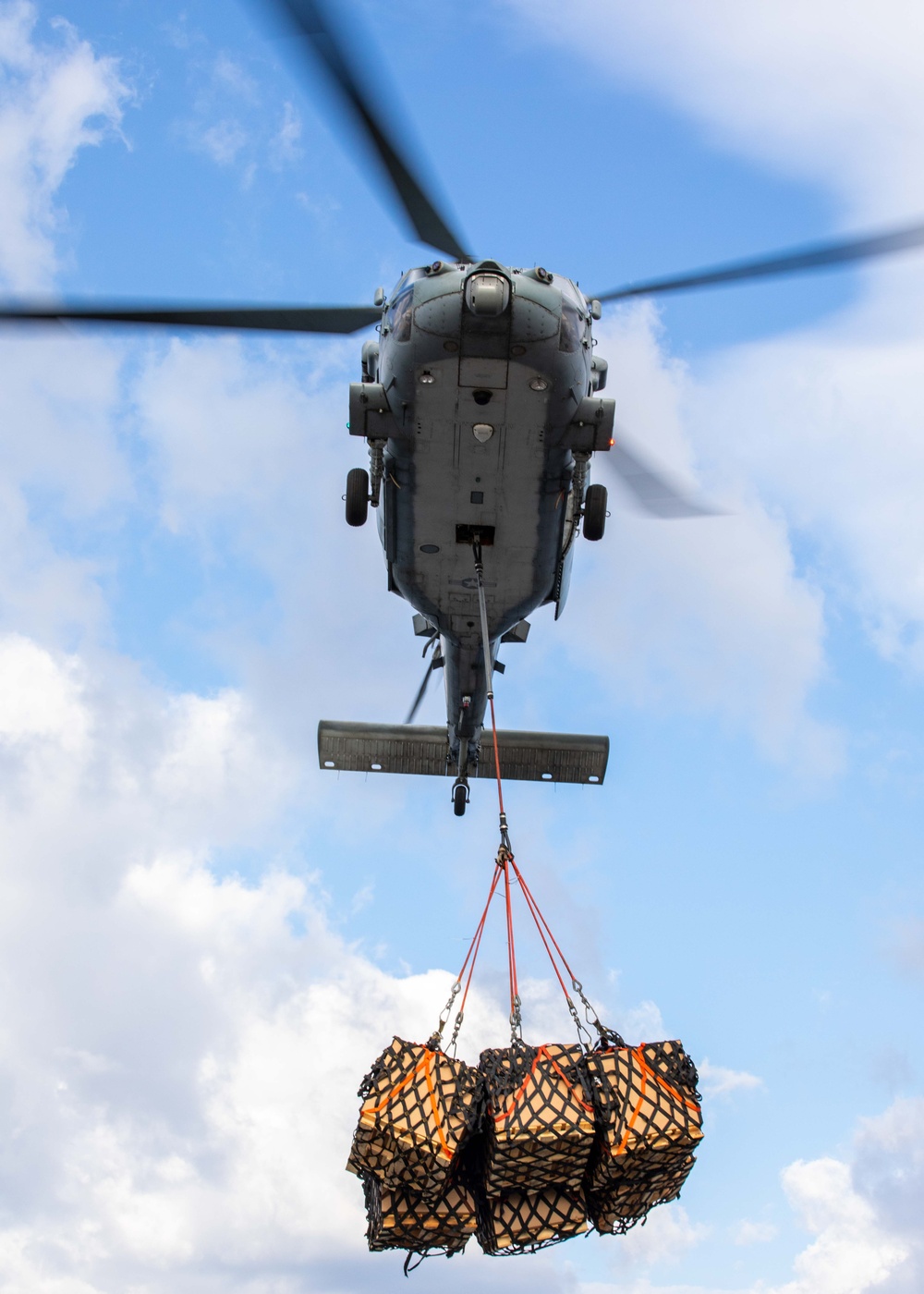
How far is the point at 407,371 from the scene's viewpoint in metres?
11.7

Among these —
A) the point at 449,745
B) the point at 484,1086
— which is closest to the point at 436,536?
the point at 449,745

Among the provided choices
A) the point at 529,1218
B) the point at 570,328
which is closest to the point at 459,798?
the point at 570,328

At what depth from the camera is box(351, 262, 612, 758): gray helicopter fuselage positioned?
1130cm

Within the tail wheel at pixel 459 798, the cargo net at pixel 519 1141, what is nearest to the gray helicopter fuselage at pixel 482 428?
the tail wheel at pixel 459 798

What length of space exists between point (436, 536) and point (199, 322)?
3.68m

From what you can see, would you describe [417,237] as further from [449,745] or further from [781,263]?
[449,745]

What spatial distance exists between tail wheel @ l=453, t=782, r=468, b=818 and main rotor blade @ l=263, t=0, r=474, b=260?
8.27 meters

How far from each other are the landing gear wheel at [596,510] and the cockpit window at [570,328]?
211 cm

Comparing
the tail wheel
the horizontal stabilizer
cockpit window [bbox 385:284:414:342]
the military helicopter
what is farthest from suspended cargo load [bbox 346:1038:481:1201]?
the horizontal stabilizer

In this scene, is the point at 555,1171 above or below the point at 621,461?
below

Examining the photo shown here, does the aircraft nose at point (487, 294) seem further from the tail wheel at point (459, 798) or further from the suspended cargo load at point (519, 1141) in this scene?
the tail wheel at point (459, 798)

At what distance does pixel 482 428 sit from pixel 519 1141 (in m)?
7.51

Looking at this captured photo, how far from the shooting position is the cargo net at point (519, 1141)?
7.17 metres

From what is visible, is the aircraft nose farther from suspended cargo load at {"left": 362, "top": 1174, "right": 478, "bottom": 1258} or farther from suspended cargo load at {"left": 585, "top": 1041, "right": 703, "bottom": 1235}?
suspended cargo load at {"left": 362, "top": 1174, "right": 478, "bottom": 1258}
